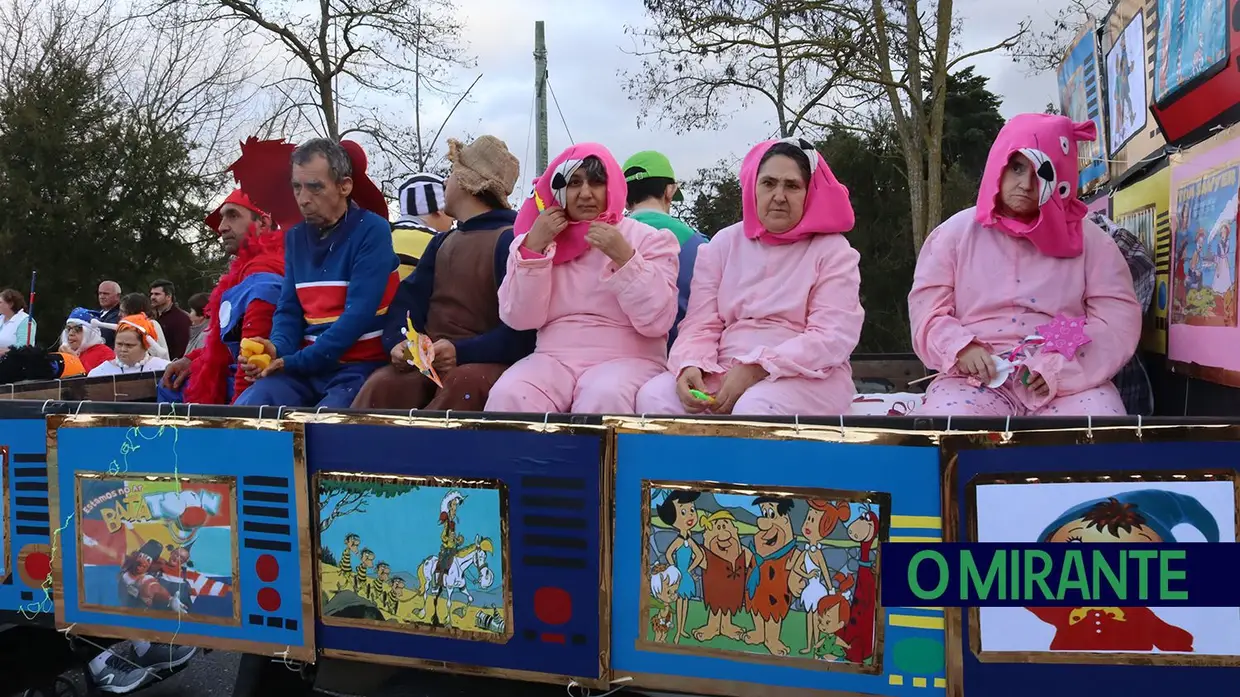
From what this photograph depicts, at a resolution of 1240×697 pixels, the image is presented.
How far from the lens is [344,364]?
3105 millimetres

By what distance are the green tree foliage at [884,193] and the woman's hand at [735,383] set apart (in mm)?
10065

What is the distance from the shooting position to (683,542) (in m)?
1.99

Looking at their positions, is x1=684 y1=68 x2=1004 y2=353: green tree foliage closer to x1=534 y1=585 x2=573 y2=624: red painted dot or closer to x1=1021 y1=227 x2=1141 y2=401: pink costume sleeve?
x1=1021 y1=227 x2=1141 y2=401: pink costume sleeve

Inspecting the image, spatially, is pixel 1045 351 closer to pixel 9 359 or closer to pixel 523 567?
pixel 523 567

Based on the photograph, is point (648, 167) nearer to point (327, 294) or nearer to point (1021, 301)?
point (327, 294)

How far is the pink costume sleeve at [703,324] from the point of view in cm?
273

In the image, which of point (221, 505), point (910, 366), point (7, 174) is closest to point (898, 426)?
point (221, 505)

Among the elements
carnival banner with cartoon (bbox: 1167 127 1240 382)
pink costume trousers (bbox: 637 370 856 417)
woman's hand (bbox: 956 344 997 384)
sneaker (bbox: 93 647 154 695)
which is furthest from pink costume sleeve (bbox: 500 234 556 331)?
sneaker (bbox: 93 647 154 695)

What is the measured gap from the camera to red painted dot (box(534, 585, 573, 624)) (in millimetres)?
2096

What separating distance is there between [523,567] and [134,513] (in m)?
1.13

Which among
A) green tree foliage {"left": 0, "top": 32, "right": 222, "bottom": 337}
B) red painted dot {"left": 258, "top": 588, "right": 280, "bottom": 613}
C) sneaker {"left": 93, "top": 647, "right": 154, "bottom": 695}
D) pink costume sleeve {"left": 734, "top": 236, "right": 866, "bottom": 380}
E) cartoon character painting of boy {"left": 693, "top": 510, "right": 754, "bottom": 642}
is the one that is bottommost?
sneaker {"left": 93, "top": 647, "right": 154, "bottom": 695}

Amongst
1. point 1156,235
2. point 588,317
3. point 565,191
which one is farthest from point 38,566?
point 1156,235

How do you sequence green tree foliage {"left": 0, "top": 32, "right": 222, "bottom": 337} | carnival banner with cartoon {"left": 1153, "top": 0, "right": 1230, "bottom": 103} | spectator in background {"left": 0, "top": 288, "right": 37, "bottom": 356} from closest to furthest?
carnival banner with cartoon {"left": 1153, "top": 0, "right": 1230, "bottom": 103}
spectator in background {"left": 0, "top": 288, "right": 37, "bottom": 356}
green tree foliage {"left": 0, "top": 32, "right": 222, "bottom": 337}

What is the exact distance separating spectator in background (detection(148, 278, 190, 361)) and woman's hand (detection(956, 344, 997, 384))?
22.6 feet
